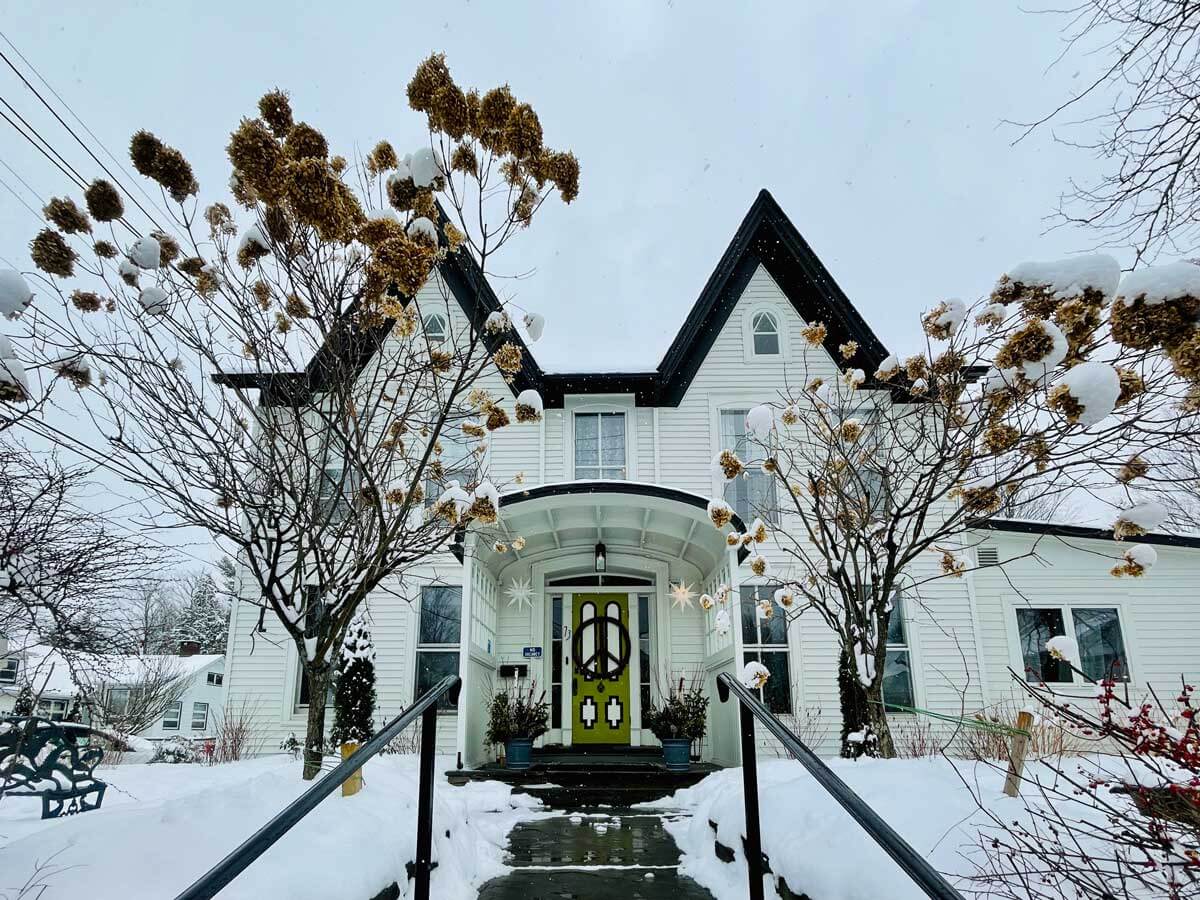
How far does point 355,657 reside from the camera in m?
9.82

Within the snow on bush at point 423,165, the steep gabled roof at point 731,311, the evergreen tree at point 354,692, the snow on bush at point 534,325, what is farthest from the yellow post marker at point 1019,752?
the steep gabled roof at point 731,311

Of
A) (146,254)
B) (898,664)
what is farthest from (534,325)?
(898,664)

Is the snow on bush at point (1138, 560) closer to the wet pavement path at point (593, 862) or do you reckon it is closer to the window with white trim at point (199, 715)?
the wet pavement path at point (593, 862)

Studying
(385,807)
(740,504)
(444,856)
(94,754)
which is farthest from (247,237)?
(740,504)

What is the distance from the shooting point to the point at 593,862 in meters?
5.04

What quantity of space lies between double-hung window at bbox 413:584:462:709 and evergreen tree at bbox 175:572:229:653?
2751 centimetres

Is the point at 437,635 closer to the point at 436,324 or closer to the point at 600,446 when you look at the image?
the point at 600,446

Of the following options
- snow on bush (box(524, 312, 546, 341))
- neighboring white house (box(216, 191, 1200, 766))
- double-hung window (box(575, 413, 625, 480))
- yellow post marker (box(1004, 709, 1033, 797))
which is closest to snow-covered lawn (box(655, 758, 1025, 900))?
yellow post marker (box(1004, 709, 1033, 797))

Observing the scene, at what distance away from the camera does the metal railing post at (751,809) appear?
3.45 metres

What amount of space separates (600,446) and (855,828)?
8888mm

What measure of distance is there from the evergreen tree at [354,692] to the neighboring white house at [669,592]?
1.17 meters

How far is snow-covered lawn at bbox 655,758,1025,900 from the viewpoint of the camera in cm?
310

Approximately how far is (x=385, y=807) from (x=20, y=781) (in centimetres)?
365

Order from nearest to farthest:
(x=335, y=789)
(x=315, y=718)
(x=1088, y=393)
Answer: (x=335, y=789) → (x=1088, y=393) → (x=315, y=718)
